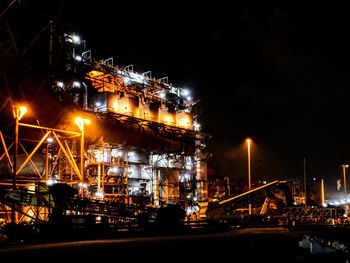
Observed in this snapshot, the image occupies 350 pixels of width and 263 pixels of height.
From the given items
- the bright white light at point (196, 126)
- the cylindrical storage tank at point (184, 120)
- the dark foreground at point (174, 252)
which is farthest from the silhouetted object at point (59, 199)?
the bright white light at point (196, 126)

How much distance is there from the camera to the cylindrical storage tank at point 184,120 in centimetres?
7400

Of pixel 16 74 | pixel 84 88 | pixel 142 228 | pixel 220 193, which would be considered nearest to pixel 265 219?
pixel 142 228

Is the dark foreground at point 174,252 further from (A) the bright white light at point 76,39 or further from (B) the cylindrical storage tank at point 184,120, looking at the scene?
(B) the cylindrical storage tank at point 184,120

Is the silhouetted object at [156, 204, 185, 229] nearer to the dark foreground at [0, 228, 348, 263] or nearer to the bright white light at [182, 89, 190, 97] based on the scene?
the dark foreground at [0, 228, 348, 263]

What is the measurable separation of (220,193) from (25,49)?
50241mm

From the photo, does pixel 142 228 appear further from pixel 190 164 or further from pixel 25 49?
pixel 190 164

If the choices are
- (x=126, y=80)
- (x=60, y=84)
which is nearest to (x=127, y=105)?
(x=126, y=80)

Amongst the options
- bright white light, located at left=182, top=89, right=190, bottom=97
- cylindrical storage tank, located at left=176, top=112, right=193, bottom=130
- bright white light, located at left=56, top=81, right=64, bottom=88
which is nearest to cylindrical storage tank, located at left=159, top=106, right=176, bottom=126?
cylindrical storage tank, located at left=176, top=112, right=193, bottom=130

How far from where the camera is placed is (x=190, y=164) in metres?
72.7

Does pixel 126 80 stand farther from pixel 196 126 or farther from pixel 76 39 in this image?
pixel 196 126

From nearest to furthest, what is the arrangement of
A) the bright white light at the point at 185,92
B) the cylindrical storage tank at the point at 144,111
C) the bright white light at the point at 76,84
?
the bright white light at the point at 76,84
the cylindrical storage tank at the point at 144,111
the bright white light at the point at 185,92

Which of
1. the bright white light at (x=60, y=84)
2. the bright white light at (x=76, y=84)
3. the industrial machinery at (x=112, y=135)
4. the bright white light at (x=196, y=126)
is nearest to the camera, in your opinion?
the industrial machinery at (x=112, y=135)

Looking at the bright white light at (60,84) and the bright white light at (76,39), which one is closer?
the bright white light at (60,84)

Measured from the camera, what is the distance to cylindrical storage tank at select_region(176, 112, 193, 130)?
243 ft
